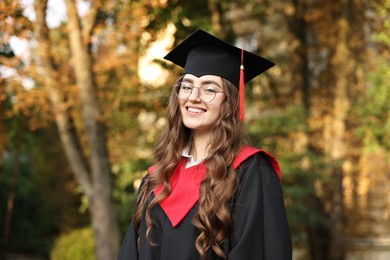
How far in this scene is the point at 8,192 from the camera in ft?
53.6

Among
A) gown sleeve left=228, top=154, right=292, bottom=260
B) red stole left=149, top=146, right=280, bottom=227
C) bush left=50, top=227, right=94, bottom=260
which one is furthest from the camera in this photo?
bush left=50, top=227, right=94, bottom=260

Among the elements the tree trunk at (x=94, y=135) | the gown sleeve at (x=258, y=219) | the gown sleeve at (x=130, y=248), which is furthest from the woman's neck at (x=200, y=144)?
the tree trunk at (x=94, y=135)

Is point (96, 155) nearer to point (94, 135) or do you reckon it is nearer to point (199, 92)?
point (94, 135)

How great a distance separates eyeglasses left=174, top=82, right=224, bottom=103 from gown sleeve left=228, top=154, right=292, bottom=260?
1.20 feet

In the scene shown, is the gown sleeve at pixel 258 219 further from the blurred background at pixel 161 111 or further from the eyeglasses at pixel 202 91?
the blurred background at pixel 161 111

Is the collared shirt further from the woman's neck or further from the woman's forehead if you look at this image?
the woman's forehead

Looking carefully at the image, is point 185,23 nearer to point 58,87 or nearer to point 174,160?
point 58,87

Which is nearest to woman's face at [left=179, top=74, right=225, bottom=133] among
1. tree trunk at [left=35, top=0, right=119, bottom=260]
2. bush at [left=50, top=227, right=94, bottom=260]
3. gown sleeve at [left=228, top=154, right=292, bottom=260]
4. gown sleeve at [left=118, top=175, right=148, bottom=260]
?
gown sleeve at [left=228, top=154, right=292, bottom=260]

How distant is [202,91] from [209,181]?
44 centimetres

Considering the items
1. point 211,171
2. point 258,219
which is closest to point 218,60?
point 211,171

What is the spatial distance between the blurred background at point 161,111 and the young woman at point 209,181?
412 cm

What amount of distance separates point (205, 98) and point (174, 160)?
34 cm

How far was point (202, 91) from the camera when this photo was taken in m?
3.29

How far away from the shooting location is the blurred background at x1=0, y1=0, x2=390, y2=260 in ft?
28.8
